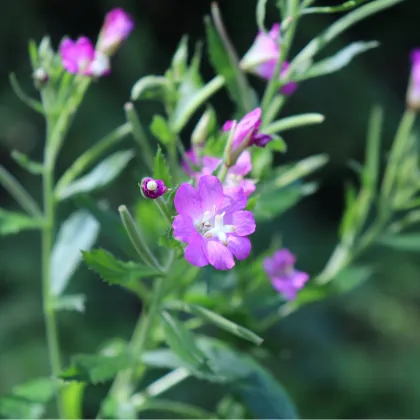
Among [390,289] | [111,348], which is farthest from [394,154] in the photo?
[390,289]

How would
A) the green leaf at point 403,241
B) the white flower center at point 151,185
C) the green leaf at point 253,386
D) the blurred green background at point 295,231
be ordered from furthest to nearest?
the blurred green background at point 295,231 → the green leaf at point 403,241 → the green leaf at point 253,386 → the white flower center at point 151,185

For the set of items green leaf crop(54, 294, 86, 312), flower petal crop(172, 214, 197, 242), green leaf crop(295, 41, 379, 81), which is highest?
green leaf crop(295, 41, 379, 81)

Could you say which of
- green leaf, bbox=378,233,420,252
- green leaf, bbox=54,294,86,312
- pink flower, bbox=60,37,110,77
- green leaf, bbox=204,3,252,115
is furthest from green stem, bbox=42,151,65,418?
green leaf, bbox=378,233,420,252

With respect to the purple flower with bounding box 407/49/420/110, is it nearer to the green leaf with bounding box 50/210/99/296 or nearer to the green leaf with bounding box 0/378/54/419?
the green leaf with bounding box 50/210/99/296

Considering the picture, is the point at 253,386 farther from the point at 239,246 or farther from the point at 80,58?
the point at 80,58

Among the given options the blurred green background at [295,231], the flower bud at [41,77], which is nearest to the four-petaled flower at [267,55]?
the flower bud at [41,77]

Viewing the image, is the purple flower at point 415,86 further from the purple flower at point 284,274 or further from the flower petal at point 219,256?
the flower petal at point 219,256

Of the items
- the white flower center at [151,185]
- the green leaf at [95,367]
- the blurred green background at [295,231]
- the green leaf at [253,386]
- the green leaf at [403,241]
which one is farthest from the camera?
the blurred green background at [295,231]

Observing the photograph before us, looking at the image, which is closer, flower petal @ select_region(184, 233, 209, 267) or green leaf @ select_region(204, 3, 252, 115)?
flower petal @ select_region(184, 233, 209, 267)

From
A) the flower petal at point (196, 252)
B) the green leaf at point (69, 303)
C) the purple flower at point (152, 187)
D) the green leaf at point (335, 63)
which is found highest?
the purple flower at point (152, 187)
